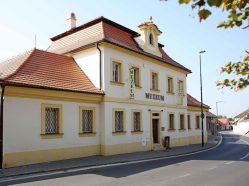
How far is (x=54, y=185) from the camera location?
35.4 feet

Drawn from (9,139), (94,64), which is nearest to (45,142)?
(9,139)

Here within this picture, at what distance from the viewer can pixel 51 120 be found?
18000 millimetres

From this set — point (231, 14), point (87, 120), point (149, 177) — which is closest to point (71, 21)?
point (87, 120)

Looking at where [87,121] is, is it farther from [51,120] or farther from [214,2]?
[214,2]

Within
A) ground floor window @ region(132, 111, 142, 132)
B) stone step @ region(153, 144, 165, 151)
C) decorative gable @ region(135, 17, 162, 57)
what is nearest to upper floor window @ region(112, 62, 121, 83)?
ground floor window @ region(132, 111, 142, 132)

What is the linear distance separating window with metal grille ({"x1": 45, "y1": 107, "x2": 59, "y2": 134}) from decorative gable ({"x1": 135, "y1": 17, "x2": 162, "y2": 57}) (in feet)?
34.3

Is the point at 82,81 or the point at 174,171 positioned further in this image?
the point at 82,81

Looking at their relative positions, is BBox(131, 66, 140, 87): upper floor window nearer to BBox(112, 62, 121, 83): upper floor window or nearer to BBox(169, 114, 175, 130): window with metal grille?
BBox(112, 62, 121, 83): upper floor window

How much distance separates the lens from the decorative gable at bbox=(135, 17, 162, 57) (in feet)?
86.1

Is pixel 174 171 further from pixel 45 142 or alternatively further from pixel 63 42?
pixel 63 42

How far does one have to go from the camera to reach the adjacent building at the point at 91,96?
16.2 metres

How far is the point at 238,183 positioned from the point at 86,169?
6686mm

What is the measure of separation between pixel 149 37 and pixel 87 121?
401 inches

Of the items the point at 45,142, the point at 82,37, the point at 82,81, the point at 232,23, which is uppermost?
the point at 82,37
